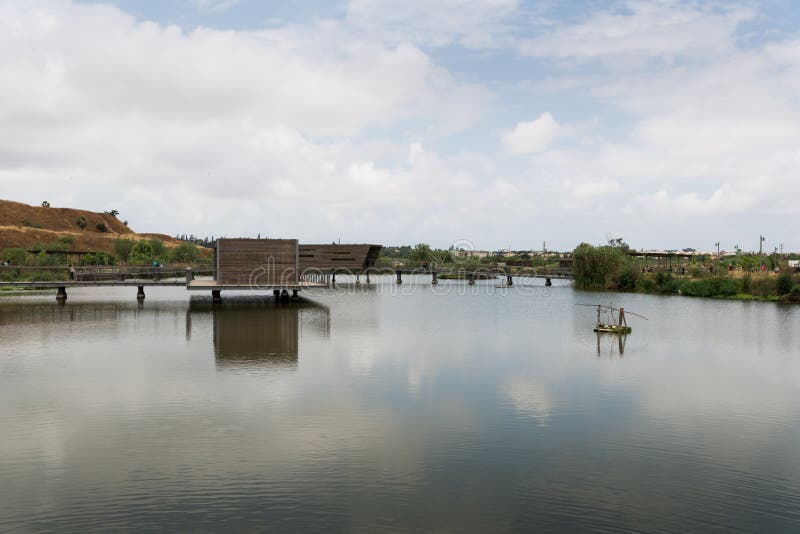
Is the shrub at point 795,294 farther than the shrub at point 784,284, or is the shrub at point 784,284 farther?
the shrub at point 784,284

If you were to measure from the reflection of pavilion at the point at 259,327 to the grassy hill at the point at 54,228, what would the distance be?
78618 millimetres

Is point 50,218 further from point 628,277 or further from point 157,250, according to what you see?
point 628,277

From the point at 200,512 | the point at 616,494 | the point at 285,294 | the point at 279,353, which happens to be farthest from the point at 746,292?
the point at 200,512

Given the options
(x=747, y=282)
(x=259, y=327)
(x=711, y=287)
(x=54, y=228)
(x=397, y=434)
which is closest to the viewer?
(x=397, y=434)

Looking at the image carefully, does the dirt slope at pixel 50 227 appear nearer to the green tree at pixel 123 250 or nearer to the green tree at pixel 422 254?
the green tree at pixel 123 250

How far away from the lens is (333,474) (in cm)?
1161

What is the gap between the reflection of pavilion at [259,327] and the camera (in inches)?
952

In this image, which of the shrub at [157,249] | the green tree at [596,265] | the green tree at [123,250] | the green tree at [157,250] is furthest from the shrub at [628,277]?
the green tree at [123,250]

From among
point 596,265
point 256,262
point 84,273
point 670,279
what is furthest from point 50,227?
point 670,279

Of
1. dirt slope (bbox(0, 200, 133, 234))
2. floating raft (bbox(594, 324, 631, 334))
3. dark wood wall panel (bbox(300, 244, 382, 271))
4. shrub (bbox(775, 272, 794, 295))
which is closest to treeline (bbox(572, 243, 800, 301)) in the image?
shrub (bbox(775, 272, 794, 295))

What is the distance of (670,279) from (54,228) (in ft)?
444

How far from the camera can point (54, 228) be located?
133 meters

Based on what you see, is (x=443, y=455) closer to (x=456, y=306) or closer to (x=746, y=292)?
(x=456, y=306)

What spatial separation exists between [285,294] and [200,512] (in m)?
43.4
